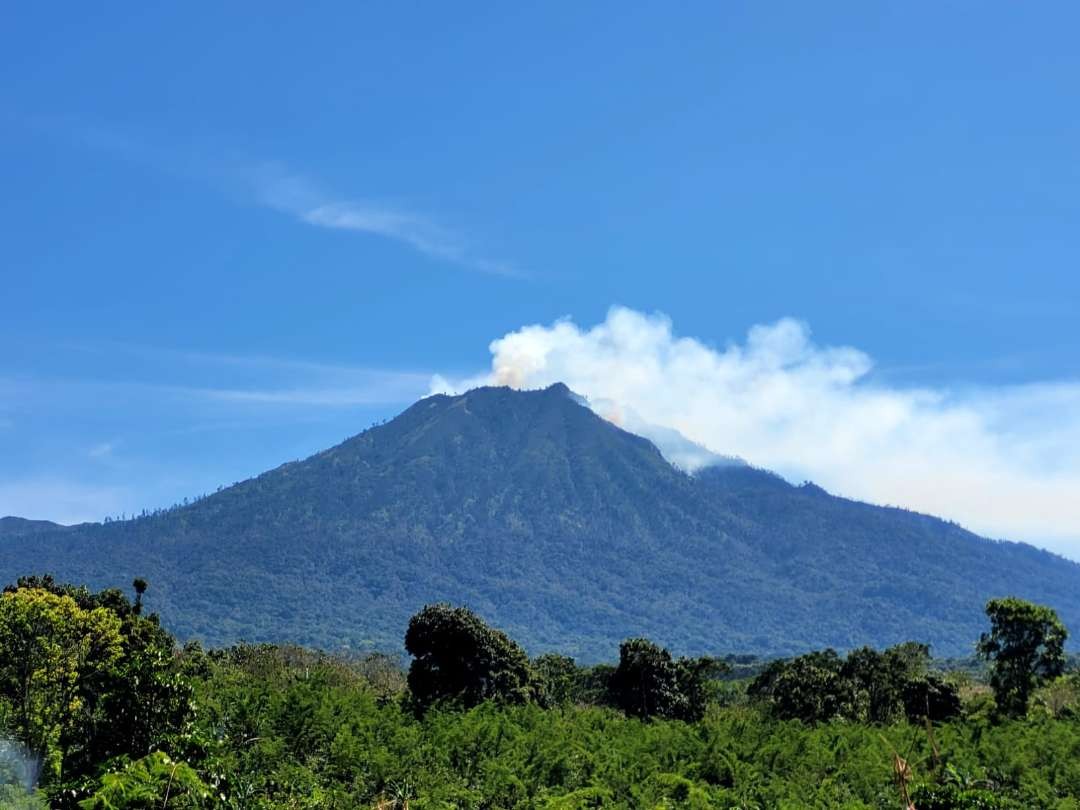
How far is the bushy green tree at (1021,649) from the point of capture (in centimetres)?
5128

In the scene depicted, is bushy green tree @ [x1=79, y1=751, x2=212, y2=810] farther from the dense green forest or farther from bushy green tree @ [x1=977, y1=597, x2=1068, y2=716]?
bushy green tree @ [x1=977, y1=597, x2=1068, y2=716]

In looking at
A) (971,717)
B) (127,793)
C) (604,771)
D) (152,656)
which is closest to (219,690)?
(604,771)

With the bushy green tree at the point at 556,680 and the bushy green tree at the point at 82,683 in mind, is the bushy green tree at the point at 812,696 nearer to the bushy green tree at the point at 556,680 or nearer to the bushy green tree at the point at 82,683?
the bushy green tree at the point at 556,680

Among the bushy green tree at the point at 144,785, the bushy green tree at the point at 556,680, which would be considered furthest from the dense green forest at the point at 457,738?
the bushy green tree at the point at 556,680

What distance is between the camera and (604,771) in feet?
108

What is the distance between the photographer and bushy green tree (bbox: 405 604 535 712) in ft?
163

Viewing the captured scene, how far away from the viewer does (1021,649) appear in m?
51.6

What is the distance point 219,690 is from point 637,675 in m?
23.1

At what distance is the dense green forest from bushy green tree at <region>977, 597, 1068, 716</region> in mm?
93

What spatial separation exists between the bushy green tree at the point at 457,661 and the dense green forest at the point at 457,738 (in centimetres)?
8

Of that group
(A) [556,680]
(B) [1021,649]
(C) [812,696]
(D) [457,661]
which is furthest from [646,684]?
(B) [1021,649]

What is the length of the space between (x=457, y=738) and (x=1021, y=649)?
3096 centimetres

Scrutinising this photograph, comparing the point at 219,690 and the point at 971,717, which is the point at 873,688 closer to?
the point at 971,717

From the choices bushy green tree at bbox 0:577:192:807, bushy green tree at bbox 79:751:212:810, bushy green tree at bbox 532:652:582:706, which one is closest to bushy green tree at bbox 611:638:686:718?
bushy green tree at bbox 532:652:582:706
